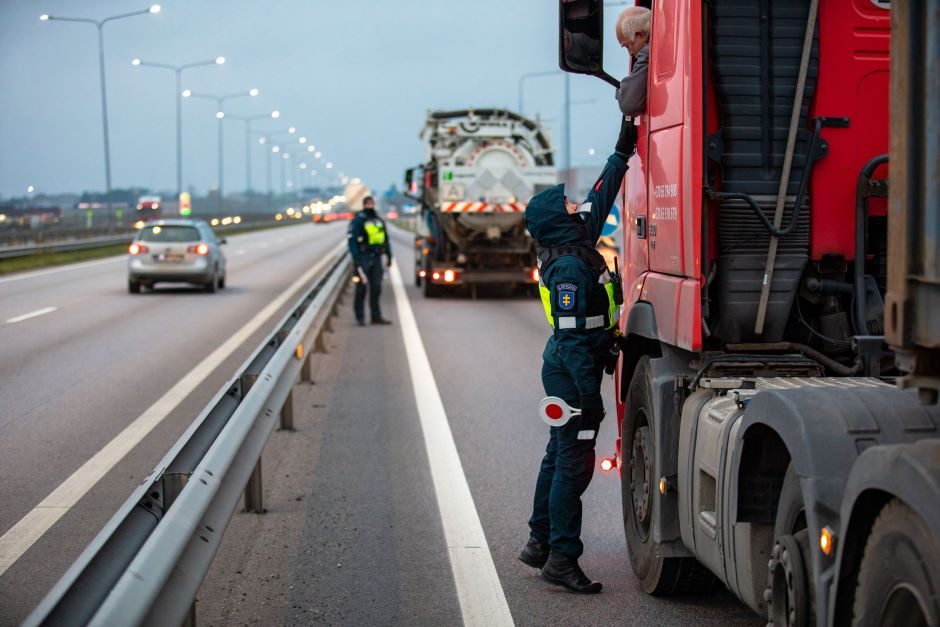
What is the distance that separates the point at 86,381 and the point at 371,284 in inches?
298

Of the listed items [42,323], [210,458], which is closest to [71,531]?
[210,458]

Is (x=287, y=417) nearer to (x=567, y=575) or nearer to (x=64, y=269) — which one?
(x=567, y=575)

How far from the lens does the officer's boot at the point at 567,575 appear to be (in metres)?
6.26

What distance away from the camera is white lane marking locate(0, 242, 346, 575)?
7.29m

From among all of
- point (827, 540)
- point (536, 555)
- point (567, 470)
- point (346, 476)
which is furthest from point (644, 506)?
point (346, 476)

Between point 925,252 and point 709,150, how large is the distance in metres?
2.61

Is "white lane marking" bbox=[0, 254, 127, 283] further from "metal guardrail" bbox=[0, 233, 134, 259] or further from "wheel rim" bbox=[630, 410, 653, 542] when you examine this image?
"wheel rim" bbox=[630, 410, 653, 542]

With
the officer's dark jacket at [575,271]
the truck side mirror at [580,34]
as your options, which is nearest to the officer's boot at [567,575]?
the officer's dark jacket at [575,271]

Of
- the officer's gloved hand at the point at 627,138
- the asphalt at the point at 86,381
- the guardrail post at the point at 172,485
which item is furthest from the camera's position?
the asphalt at the point at 86,381

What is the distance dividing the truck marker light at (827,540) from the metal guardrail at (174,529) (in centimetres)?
184

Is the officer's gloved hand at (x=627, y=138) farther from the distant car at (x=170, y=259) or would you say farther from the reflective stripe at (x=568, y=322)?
the distant car at (x=170, y=259)

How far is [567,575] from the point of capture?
6.30 metres

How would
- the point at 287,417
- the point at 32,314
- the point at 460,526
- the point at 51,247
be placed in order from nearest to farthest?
the point at 460,526 → the point at 287,417 → the point at 32,314 → the point at 51,247

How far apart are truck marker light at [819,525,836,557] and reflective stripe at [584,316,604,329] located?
2.56 metres
